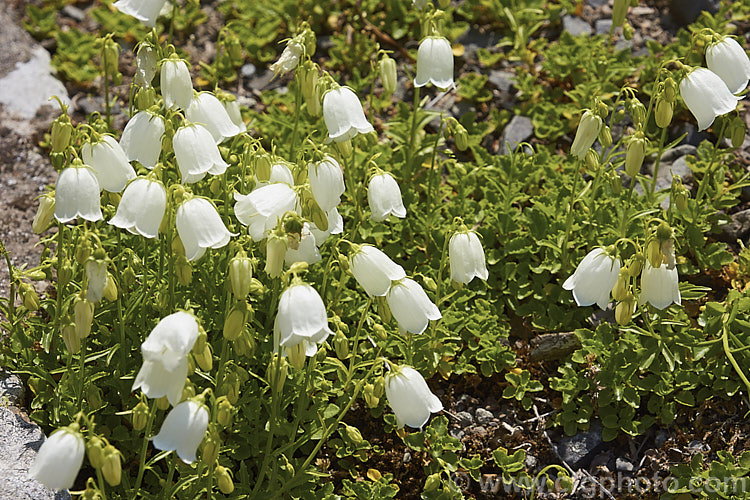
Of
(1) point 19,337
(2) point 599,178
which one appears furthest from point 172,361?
(2) point 599,178

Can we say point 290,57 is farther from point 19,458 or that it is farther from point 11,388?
point 19,458

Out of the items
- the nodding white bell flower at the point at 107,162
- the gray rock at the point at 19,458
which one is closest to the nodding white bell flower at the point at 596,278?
the nodding white bell flower at the point at 107,162

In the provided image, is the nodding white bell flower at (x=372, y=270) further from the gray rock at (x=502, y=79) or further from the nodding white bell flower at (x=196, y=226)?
the gray rock at (x=502, y=79)

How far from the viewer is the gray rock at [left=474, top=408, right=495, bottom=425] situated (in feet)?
12.7

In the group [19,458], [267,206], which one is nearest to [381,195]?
[267,206]

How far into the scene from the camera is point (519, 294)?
4105mm

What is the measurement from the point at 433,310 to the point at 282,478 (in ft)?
3.09

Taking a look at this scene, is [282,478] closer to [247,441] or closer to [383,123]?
[247,441]

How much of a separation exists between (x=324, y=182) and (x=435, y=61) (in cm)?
116

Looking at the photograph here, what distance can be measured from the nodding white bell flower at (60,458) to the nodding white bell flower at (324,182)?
114 cm

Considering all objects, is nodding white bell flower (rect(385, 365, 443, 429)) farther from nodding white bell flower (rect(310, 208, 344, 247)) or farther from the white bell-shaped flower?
nodding white bell flower (rect(310, 208, 344, 247))

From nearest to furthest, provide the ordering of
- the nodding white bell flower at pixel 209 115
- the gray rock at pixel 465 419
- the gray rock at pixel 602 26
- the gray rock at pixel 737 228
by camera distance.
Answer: the nodding white bell flower at pixel 209 115
the gray rock at pixel 465 419
the gray rock at pixel 737 228
the gray rock at pixel 602 26

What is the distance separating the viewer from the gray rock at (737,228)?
4.38 m

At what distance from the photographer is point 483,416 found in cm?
387
